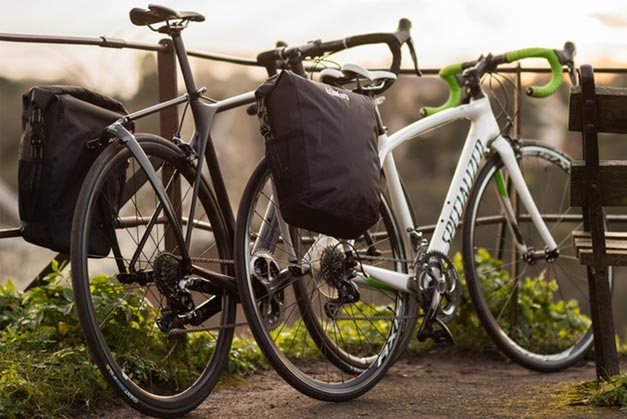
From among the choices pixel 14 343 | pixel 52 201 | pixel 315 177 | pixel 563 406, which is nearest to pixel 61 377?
pixel 14 343

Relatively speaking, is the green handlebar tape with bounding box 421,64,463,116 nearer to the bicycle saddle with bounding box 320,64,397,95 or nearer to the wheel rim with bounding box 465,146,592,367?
the wheel rim with bounding box 465,146,592,367

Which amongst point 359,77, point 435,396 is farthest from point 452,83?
point 435,396

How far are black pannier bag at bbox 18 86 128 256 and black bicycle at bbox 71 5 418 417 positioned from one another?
4 cm

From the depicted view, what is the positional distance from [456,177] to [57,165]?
1.73 meters

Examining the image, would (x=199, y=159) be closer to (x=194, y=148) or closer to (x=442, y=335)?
(x=194, y=148)

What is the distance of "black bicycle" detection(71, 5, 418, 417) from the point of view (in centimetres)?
380

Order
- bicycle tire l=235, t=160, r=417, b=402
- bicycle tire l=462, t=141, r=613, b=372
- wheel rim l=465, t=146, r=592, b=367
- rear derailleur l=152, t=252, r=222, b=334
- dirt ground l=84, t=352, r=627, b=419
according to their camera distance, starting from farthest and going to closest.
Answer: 1. wheel rim l=465, t=146, r=592, b=367
2. bicycle tire l=462, t=141, r=613, b=372
3. dirt ground l=84, t=352, r=627, b=419
4. bicycle tire l=235, t=160, r=417, b=402
5. rear derailleur l=152, t=252, r=222, b=334

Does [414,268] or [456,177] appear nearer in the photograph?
[414,268]

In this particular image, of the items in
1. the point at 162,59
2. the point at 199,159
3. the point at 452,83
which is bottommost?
the point at 199,159

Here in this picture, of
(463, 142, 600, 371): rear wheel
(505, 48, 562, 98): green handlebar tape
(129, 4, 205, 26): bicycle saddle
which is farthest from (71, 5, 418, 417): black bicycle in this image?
(463, 142, 600, 371): rear wheel

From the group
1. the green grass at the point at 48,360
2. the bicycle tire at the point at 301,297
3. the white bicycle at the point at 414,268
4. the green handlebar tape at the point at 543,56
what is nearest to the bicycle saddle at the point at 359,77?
the white bicycle at the point at 414,268

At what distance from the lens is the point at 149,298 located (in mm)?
4203

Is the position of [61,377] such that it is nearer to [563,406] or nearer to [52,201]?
[52,201]

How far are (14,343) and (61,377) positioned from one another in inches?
10.6
